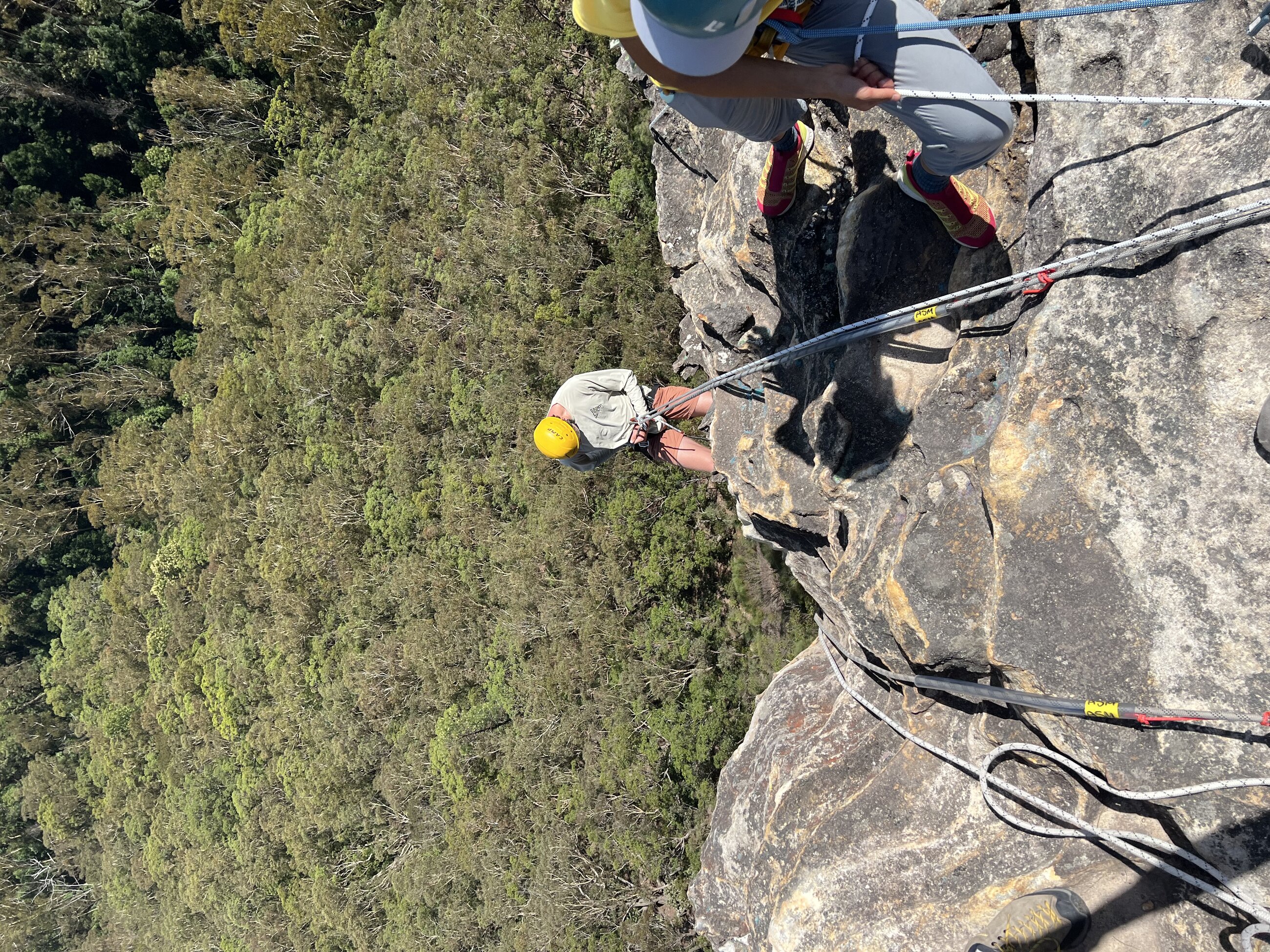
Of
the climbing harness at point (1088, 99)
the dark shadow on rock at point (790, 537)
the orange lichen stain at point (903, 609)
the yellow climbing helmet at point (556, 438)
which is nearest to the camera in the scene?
the climbing harness at point (1088, 99)

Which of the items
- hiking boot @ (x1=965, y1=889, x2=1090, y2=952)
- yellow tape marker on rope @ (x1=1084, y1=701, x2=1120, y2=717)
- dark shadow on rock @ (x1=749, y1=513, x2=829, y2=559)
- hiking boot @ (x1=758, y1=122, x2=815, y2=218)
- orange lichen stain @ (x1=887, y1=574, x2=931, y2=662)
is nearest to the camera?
yellow tape marker on rope @ (x1=1084, y1=701, x2=1120, y2=717)

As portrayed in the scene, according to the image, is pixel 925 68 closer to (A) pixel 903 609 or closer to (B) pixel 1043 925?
(A) pixel 903 609

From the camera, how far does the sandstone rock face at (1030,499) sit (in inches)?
91.2

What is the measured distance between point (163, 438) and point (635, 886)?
1168 centimetres

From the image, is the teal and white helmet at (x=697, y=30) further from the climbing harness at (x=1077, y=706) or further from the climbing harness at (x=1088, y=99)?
the climbing harness at (x=1077, y=706)

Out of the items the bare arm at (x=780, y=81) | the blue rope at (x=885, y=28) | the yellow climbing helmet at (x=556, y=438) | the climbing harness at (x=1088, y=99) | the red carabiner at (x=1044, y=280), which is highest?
the blue rope at (x=885, y=28)

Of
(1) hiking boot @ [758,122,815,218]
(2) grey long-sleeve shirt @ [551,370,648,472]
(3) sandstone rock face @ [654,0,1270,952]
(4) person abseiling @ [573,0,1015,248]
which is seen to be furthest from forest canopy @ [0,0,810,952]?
(4) person abseiling @ [573,0,1015,248]

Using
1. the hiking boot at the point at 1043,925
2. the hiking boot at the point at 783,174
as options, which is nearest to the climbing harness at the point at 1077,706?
the hiking boot at the point at 1043,925

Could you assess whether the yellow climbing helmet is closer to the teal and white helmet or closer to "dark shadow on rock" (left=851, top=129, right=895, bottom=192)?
"dark shadow on rock" (left=851, top=129, right=895, bottom=192)

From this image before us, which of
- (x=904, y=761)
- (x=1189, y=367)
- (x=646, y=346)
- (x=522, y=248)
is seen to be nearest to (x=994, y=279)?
(x=1189, y=367)

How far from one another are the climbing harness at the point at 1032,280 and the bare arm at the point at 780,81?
822 millimetres

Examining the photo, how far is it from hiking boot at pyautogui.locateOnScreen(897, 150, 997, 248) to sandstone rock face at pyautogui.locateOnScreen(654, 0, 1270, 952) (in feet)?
0.30

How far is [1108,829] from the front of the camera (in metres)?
2.67

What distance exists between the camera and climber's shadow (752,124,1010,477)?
10.7ft
